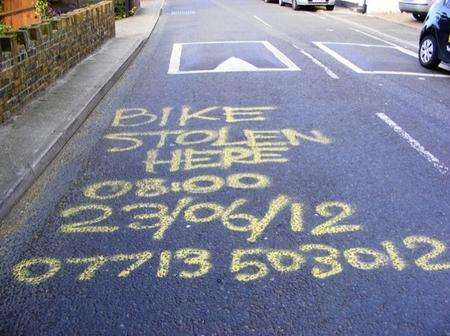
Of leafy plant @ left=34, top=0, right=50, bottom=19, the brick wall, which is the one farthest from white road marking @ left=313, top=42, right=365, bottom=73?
leafy plant @ left=34, top=0, right=50, bottom=19

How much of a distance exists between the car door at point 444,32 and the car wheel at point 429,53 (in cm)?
28

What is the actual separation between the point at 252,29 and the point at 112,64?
26.2 feet

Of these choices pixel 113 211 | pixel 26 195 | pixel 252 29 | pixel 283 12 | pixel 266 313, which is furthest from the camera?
pixel 283 12

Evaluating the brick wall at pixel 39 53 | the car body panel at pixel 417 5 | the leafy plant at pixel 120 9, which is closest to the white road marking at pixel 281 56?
the brick wall at pixel 39 53

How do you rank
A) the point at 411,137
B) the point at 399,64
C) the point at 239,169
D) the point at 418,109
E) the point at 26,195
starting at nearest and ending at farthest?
1. the point at 26,195
2. the point at 239,169
3. the point at 411,137
4. the point at 418,109
5. the point at 399,64

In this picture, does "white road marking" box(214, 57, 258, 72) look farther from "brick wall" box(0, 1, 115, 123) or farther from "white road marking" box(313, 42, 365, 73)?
"brick wall" box(0, 1, 115, 123)

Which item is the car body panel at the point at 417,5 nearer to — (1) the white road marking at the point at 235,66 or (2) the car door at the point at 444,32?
(2) the car door at the point at 444,32

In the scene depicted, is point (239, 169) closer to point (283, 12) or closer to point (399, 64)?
point (399, 64)

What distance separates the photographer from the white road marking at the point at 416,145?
5574 millimetres

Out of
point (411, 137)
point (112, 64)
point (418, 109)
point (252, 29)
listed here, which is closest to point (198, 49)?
point (112, 64)

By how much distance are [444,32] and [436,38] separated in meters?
0.32

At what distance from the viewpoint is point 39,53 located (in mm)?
8031

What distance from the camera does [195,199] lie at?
15.7 ft

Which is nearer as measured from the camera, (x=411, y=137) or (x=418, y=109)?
(x=411, y=137)
